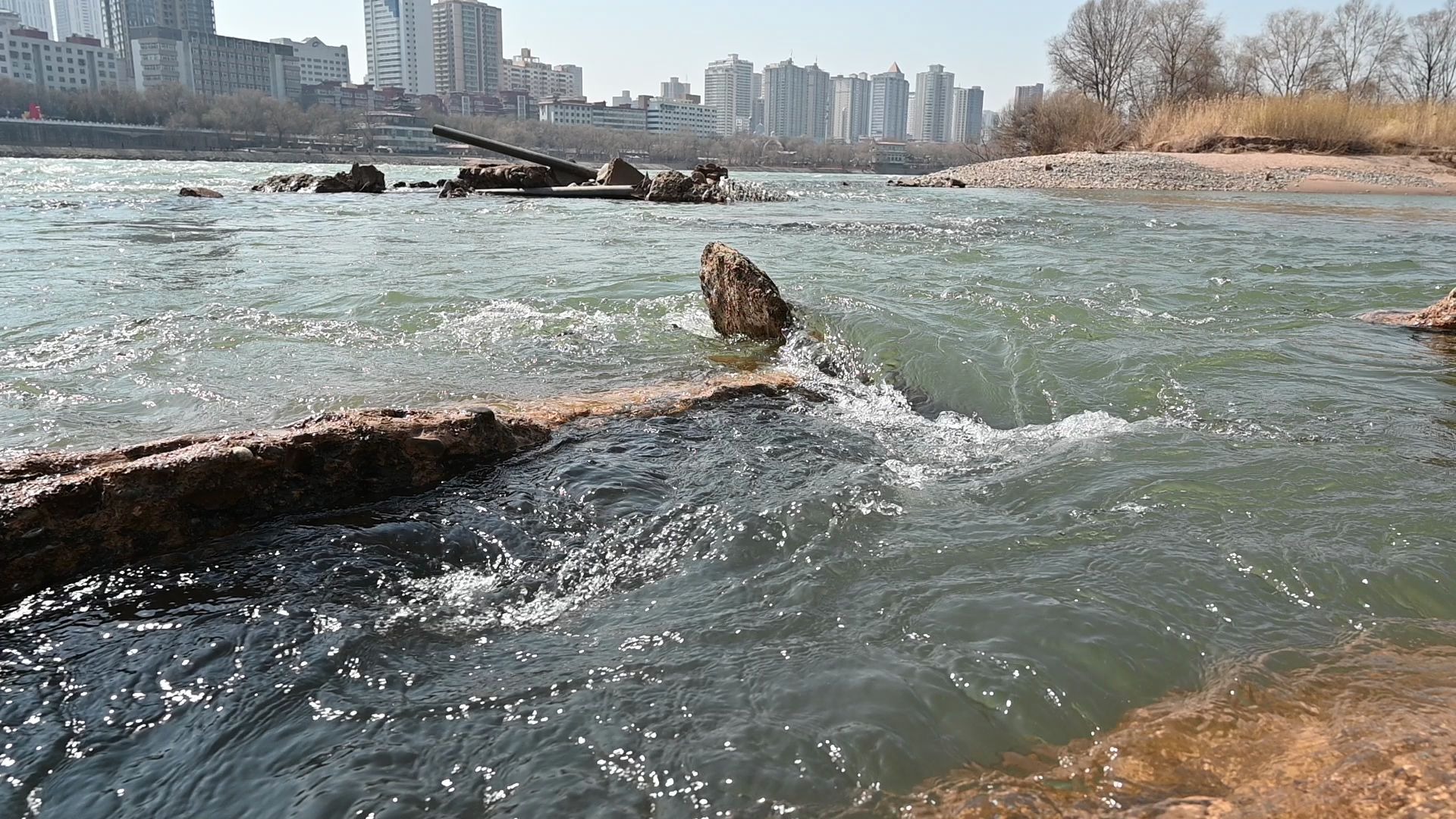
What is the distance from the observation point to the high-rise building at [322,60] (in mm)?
158375

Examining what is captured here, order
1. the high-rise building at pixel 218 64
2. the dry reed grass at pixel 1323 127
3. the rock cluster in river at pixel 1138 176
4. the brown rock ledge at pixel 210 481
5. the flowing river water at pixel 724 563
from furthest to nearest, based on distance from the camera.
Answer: the high-rise building at pixel 218 64 → the dry reed grass at pixel 1323 127 → the rock cluster in river at pixel 1138 176 → the brown rock ledge at pixel 210 481 → the flowing river water at pixel 724 563

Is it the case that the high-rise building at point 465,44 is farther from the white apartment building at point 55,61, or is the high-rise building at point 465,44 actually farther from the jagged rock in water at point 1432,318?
the jagged rock in water at point 1432,318

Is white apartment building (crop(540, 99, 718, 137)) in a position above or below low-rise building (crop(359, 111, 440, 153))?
above

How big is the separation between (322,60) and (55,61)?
49.7 m

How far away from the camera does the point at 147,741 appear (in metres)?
1.87

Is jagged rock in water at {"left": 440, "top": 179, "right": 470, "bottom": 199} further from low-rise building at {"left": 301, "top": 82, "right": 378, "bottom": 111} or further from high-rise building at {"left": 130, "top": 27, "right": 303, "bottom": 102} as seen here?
high-rise building at {"left": 130, "top": 27, "right": 303, "bottom": 102}

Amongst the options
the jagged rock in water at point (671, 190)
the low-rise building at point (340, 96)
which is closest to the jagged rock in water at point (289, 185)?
the jagged rock in water at point (671, 190)

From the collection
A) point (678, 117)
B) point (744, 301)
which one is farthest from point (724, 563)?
point (678, 117)

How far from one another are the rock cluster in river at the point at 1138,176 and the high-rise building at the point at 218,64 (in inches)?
4723

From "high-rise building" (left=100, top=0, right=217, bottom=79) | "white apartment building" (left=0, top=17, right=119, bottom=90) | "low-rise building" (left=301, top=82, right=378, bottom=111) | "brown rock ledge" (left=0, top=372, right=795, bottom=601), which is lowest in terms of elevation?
"brown rock ledge" (left=0, top=372, right=795, bottom=601)

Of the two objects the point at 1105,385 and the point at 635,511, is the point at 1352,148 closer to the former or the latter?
the point at 1105,385

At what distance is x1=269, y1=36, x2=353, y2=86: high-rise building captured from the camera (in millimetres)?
158375

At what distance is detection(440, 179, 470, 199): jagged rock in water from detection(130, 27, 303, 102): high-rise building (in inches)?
4708

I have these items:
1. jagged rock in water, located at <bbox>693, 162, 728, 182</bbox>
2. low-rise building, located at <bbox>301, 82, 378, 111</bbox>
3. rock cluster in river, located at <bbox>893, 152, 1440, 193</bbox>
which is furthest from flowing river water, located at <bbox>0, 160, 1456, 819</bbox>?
low-rise building, located at <bbox>301, 82, 378, 111</bbox>
